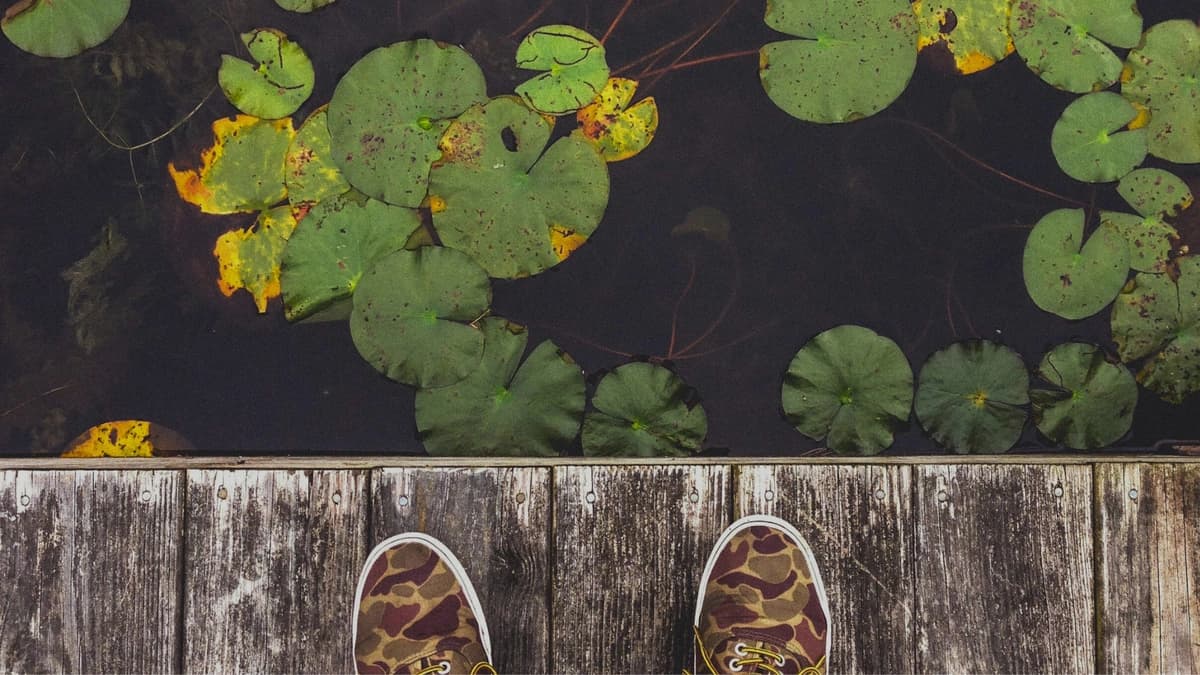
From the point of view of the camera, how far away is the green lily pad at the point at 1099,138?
1475mm

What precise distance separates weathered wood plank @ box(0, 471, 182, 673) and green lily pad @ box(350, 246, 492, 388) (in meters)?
0.42

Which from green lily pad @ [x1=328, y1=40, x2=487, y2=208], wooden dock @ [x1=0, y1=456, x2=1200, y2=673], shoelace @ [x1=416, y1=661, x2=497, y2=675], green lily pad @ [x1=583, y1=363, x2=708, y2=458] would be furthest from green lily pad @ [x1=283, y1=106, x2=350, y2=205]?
shoelace @ [x1=416, y1=661, x2=497, y2=675]

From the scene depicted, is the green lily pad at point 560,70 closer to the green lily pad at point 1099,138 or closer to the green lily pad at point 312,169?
the green lily pad at point 312,169

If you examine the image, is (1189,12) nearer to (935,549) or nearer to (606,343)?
(935,549)

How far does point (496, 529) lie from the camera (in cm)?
125

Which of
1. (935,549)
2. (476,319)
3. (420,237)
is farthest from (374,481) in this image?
(935,549)

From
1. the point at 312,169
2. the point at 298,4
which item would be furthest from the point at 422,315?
the point at 298,4

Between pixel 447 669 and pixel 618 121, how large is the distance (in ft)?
3.55

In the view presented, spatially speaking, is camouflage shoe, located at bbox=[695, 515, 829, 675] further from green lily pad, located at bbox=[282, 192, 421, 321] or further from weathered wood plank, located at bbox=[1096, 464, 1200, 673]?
green lily pad, located at bbox=[282, 192, 421, 321]

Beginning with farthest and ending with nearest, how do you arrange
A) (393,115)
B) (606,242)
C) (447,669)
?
(606,242)
(393,115)
(447,669)

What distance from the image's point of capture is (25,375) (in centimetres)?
154

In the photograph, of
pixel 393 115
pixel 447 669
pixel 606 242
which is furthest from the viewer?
pixel 606 242

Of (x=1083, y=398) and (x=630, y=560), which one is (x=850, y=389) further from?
(x=630, y=560)

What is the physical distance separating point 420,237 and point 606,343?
0.44 metres
